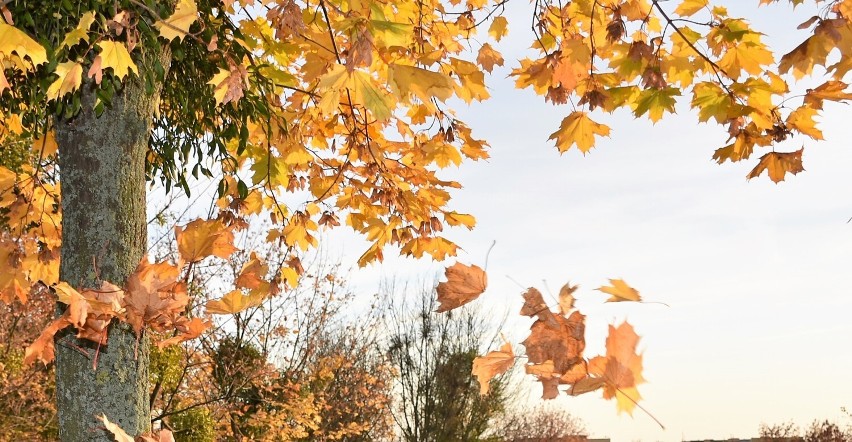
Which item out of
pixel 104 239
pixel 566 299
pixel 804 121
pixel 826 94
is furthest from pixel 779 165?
pixel 104 239

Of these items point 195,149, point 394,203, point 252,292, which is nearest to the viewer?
point 252,292

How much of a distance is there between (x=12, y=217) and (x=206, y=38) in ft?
7.19

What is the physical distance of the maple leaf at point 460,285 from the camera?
6.74ft

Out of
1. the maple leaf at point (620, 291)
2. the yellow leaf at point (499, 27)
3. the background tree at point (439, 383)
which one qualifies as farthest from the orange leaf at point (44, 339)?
the background tree at point (439, 383)

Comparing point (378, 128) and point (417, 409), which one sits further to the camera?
point (417, 409)

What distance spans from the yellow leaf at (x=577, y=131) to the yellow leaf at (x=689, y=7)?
0.71 meters

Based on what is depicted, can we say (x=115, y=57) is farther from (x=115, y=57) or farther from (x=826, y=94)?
(x=826, y=94)

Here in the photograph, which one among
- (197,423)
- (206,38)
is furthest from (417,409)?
(206,38)

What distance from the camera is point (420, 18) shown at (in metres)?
4.76

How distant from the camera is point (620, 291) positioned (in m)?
1.91

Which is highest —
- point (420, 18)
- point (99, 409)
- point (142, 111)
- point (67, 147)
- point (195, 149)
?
point (420, 18)

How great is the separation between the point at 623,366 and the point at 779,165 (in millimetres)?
2429

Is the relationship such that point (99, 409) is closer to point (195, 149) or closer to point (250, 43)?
point (195, 149)

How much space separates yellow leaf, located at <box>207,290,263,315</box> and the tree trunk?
0.58m
